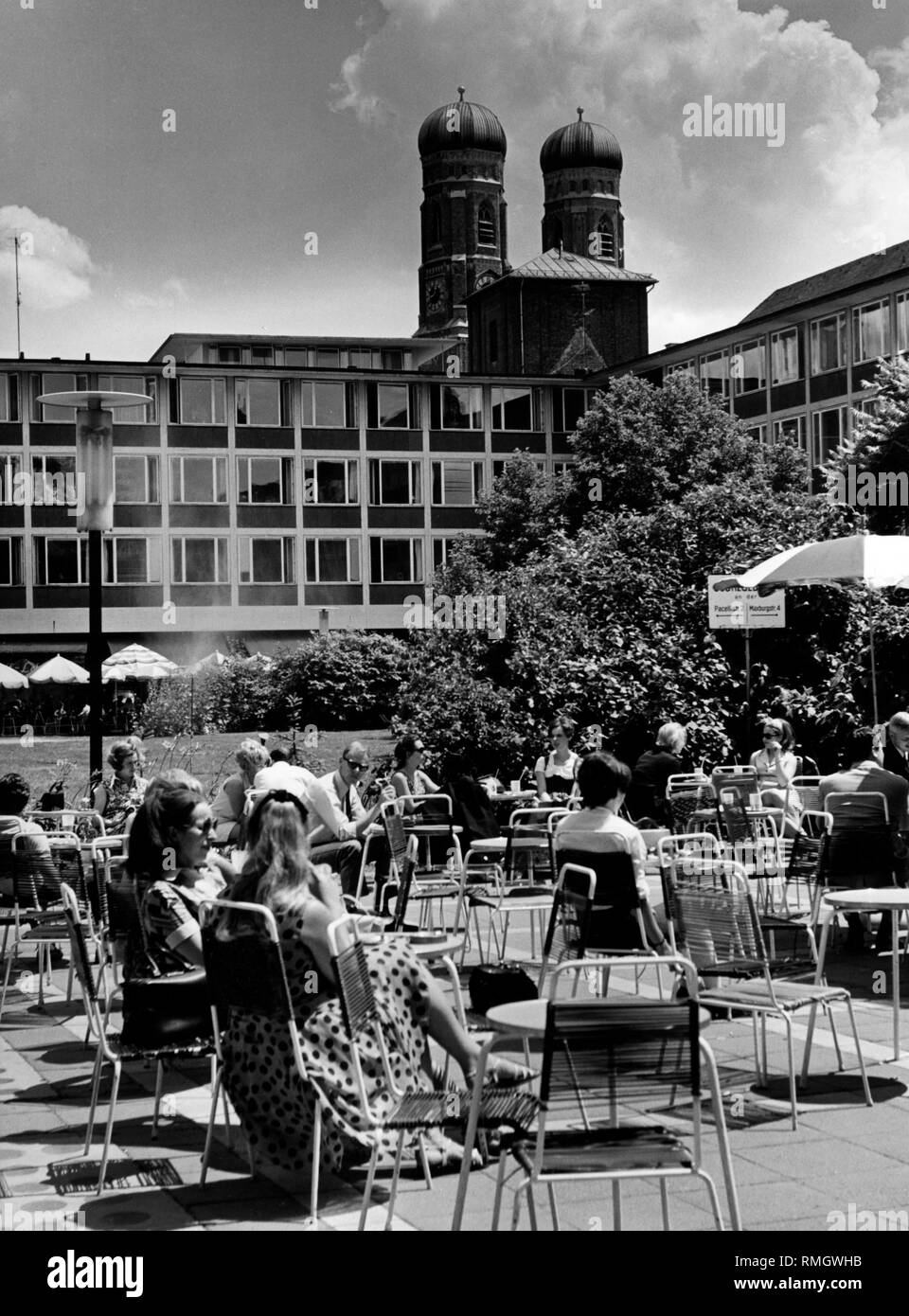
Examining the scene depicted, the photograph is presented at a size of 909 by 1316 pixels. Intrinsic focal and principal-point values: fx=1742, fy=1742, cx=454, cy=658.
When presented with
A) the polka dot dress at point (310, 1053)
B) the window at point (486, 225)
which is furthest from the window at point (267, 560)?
the polka dot dress at point (310, 1053)

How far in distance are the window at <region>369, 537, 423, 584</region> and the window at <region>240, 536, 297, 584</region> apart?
10.7 ft

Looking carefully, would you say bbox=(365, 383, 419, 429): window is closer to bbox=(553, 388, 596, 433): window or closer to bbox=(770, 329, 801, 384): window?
bbox=(553, 388, 596, 433): window

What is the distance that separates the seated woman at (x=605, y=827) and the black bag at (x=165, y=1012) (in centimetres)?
219

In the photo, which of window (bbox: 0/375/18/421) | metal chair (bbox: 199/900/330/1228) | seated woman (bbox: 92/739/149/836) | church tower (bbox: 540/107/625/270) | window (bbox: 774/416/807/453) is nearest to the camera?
metal chair (bbox: 199/900/330/1228)

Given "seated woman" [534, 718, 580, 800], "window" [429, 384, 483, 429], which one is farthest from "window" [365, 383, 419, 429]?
"seated woman" [534, 718, 580, 800]

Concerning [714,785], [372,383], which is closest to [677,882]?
[714,785]

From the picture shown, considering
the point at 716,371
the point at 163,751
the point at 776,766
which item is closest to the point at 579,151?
the point at 716,371

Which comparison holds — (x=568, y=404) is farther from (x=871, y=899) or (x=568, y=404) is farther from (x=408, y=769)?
(x=871, y=899)

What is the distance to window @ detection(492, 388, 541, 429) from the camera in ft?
228

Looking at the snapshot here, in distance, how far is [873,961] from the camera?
37.7ft

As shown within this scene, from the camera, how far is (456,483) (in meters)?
68.6

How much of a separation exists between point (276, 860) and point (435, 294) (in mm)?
111258

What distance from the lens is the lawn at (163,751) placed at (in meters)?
27.9

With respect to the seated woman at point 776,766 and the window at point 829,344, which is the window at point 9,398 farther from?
the seated woman at point 776,766
